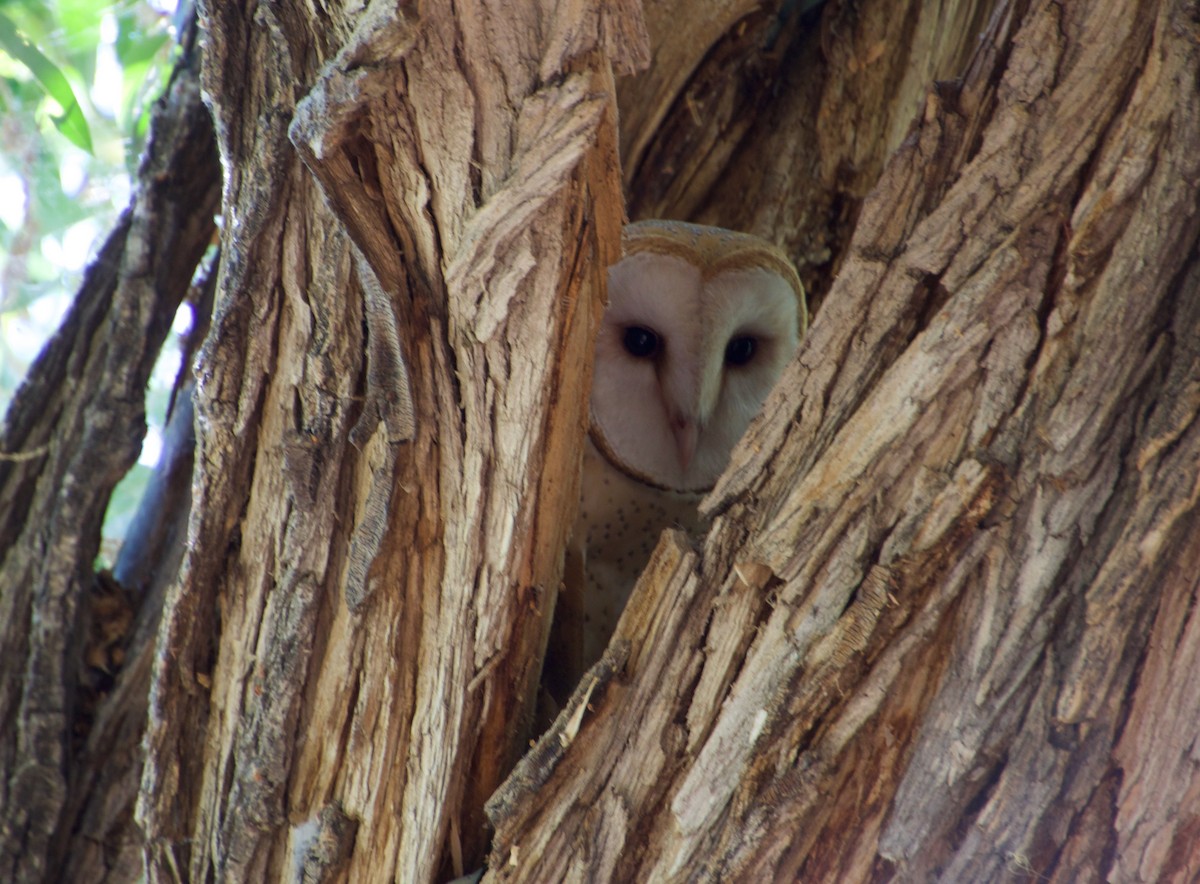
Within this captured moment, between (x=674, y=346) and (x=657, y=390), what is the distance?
8cm

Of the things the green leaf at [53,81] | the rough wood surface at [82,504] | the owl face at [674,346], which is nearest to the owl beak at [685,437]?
the owl face at [674,346]

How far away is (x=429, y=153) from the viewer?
1050mm

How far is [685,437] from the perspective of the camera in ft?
5.58

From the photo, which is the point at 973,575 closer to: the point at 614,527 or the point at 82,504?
the point at 614,527

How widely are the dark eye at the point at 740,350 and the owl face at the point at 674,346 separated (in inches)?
0.8

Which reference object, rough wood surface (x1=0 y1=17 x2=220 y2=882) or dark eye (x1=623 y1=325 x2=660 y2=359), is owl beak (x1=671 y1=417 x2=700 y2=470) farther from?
rough wood surface (x1=0 y1=17 x2=220 y2=882)

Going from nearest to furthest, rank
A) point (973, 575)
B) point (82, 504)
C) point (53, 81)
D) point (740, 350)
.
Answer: point (973, 575) < point (82, 504) < point (740, 350) < point (53, 81)

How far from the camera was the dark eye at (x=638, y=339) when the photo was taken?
1.71 meters

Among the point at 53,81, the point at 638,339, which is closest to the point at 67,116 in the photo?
the point at 53,81

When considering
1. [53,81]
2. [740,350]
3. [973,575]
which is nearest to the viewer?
[973,575]

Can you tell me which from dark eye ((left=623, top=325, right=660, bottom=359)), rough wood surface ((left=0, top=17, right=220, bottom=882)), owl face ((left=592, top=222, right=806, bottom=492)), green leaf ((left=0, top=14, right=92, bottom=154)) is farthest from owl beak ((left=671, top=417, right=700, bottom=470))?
green leaf ((left=0, top=14, right=92, bottom=154))

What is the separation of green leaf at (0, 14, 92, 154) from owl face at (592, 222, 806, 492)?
1.15m

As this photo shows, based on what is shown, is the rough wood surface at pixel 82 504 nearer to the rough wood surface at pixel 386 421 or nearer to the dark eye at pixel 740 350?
the rough wood surface at pixel 386 421

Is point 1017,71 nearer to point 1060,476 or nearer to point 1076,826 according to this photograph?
point 1060,476
